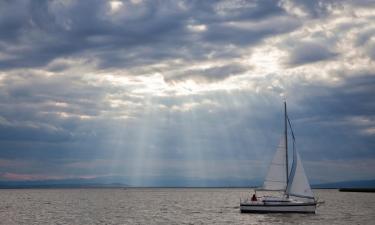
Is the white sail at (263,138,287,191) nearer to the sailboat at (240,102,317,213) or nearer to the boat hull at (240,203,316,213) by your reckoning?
the sailboat at (240,102,317,213)

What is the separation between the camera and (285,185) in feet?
239

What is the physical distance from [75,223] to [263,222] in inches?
997

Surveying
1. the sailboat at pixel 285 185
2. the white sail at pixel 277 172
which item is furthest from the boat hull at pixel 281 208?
the white sail at pixel 277 172

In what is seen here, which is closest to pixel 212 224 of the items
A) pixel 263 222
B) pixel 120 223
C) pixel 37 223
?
pixel 263 222

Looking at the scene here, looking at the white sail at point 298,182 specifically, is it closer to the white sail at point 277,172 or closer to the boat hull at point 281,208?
the boat hull at point 281,208

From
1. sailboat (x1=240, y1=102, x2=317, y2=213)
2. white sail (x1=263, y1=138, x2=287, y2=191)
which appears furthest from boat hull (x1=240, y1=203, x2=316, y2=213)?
white sail (x1=263, y1=138, x2=287, y2=191)

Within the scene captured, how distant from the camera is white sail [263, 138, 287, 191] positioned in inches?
2857

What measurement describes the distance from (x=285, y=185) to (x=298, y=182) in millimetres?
2452

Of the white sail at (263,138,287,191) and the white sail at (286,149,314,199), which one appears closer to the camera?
the white sail at (263,138,287,191)

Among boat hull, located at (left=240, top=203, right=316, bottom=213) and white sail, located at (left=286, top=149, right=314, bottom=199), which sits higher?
white sail, located at (left=286, top=149, right=314, bottom=199)

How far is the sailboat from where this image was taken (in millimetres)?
72625

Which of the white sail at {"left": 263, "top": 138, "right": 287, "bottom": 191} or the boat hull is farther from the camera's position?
the boat hull

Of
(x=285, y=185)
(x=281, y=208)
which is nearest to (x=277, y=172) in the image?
(x=285, y=185)

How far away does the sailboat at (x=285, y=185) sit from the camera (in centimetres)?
7262
